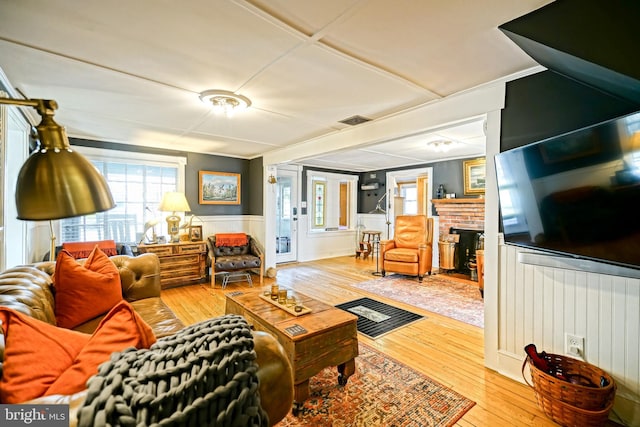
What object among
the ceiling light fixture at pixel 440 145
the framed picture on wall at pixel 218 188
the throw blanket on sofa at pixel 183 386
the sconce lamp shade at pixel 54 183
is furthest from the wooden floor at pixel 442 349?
the ceiling light fixture at pixel 440 145

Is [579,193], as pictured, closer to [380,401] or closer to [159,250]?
[380,401]

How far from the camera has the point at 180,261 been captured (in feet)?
14.7

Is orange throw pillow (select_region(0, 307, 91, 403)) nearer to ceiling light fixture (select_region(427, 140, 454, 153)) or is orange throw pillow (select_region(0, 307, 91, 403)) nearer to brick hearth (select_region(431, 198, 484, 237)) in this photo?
ceiling light fixture (select_region(427, 140, 454, 153))

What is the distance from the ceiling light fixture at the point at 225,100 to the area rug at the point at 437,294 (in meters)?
3.07

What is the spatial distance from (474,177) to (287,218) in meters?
A: 3.82

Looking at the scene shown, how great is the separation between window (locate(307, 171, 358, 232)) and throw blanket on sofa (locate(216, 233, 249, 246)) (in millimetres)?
1967

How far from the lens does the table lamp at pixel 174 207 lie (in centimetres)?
431

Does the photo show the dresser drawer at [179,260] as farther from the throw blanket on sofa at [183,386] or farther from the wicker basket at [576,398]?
the wicker basket at [576,398]

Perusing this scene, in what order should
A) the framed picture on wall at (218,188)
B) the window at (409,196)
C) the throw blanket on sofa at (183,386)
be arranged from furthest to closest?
1. the window at (409,196)
2. the framed picture on wall at (218,188)
3. the throw blanket on sofa at (183,386)

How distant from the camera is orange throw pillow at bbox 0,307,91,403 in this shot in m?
0.71

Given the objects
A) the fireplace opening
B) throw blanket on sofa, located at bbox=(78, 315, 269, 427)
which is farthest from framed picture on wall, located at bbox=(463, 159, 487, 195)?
throw blanket on sofa, located at bbox=(78, 315, 269, 427)

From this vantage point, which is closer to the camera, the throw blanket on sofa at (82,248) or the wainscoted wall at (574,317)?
the wainscoted wall at (574,317)

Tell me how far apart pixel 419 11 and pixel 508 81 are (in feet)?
3.67

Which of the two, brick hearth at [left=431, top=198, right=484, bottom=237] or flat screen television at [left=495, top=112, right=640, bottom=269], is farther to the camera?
brick hearth at [left=431, top=198, right=484, bottom=237]
